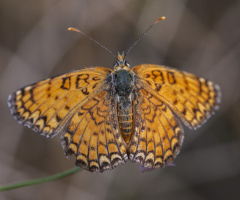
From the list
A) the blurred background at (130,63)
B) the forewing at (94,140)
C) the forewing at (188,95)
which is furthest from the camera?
the blurred background at (130,63)

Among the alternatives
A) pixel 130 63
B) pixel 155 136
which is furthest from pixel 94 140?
pixel 130 63

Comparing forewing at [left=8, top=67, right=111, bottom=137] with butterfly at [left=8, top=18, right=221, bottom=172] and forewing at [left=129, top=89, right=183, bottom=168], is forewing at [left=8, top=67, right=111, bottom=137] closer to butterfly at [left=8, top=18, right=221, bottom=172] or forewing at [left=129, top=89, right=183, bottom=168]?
butterfly at [left=8, top=18, right=221, bottom=172]

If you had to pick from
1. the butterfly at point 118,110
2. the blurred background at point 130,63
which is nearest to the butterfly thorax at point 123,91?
the butterfly at point 118,110

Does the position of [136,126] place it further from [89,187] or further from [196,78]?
[89,187]

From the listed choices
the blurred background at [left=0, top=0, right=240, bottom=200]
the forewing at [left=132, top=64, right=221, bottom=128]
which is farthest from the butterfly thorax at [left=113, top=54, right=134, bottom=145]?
the blurred background at [left=0, top=0, right=240, bottom=200]

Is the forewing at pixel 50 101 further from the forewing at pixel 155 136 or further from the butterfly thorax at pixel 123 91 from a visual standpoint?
the forewing at pixel 155 136

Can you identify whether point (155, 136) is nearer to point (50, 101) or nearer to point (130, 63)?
point (50, 101)
